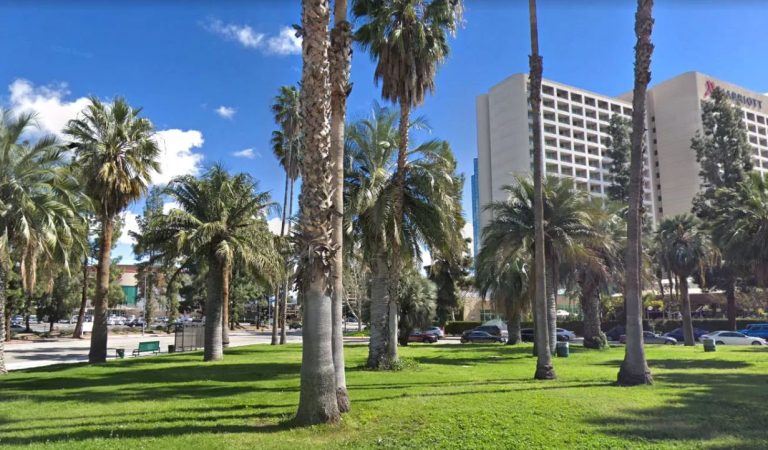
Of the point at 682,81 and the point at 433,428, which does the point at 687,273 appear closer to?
the point at 433,428

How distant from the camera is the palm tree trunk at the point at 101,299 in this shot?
21141 millimetres

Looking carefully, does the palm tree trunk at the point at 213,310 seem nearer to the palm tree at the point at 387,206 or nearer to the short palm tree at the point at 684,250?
the palm tree at the point at 387,206

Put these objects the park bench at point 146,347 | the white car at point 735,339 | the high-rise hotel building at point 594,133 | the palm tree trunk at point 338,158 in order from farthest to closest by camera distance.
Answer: the high-rise hotel building at point 594,133
the white car at point 735,339
the park bench at point 146,347
the palm tree trunk at point 338,158

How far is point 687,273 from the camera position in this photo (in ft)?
118

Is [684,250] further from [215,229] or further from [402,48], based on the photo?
[215,229]

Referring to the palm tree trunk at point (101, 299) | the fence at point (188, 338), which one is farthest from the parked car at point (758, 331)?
the palm tree trunk at point (101, 299)

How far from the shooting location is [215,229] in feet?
71.4

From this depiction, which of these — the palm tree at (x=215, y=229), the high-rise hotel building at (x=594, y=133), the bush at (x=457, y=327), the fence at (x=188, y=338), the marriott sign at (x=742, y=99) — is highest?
the marriott sign at (x=742, y=99)

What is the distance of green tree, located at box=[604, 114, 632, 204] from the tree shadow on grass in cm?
5594

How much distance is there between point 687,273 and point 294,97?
94.3ft

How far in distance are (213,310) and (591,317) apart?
21.4 meters

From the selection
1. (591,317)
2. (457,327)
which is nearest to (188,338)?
(591,317)

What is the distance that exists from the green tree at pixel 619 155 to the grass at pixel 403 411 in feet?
172

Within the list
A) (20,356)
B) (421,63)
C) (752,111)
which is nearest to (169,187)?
(421,63)
